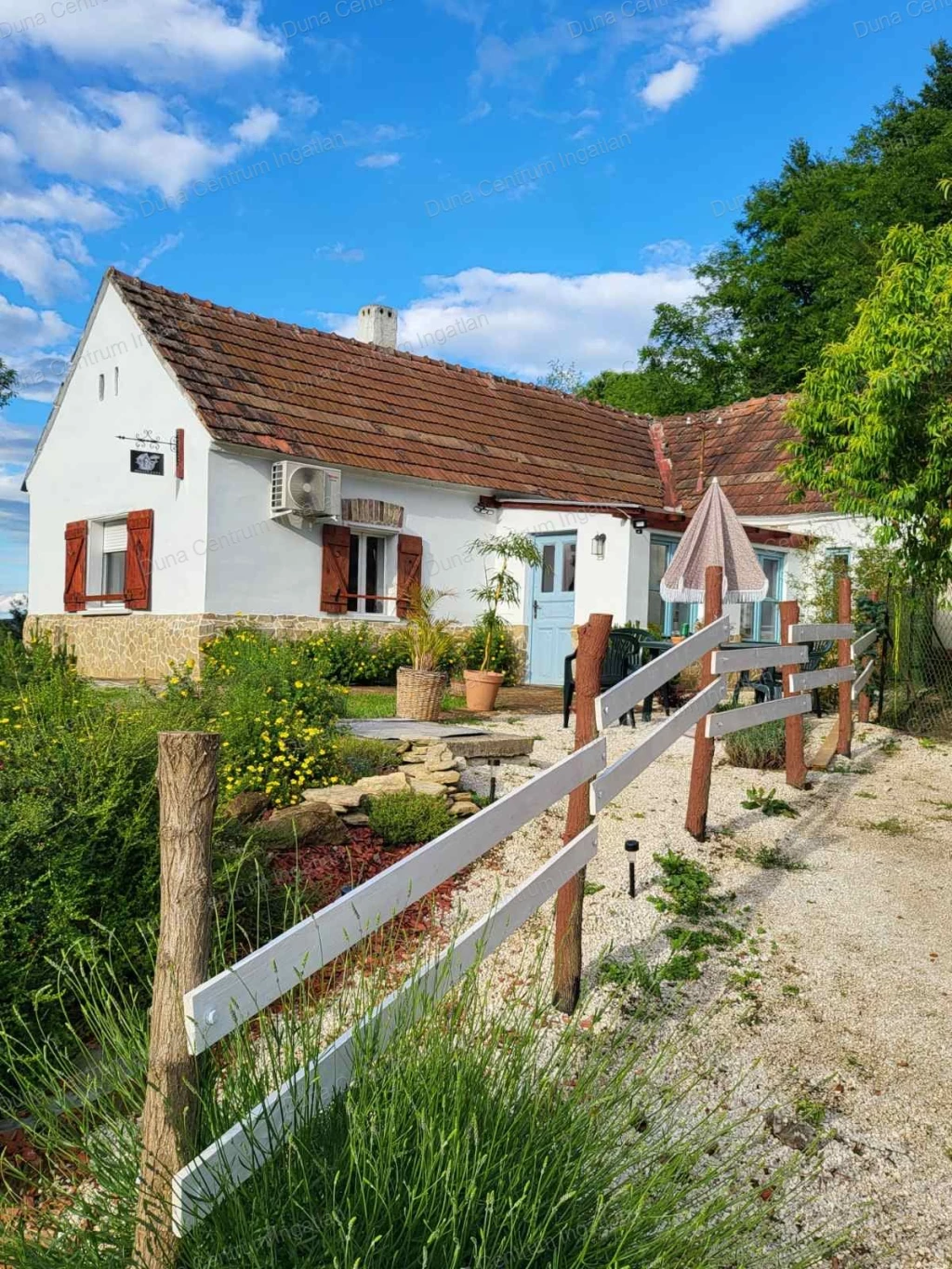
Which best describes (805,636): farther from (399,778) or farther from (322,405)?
(322,405)

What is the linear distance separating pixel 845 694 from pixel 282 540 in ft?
25.7

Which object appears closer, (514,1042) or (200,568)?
Answer: (514,1042)

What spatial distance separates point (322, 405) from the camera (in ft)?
47.1

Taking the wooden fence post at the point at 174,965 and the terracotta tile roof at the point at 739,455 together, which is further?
the terracotta tile roof at the point at 739,455

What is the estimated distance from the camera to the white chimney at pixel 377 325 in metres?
17.6

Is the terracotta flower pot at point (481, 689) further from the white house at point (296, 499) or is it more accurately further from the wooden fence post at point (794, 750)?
the wooden fence post at point (794, 750)

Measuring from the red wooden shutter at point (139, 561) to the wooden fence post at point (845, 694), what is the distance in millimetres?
9029

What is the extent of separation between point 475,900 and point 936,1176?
242 cm

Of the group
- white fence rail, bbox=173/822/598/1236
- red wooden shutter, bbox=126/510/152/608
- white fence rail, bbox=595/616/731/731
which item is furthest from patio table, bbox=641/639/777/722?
white fence rail, bbox=173/822/598/1236

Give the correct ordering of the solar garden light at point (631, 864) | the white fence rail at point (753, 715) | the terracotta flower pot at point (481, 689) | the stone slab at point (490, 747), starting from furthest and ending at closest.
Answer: the terracotta flower pot at point (481, 689), the stone slab at point (490, 747), the white fence rail at point (753, 715), the solar garden light at point (631, 864)

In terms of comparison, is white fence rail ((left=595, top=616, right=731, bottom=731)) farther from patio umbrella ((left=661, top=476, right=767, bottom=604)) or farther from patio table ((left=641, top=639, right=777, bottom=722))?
patio umbrella ((left=661, top=476, right=767, bottom=604))

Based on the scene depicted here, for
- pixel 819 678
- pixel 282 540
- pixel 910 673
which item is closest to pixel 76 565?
pixel 282 540

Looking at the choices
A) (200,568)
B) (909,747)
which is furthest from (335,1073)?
(200,568)

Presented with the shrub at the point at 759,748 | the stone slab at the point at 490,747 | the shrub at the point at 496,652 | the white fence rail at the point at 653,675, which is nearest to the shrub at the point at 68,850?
the white fence rail at the point at 653,675
